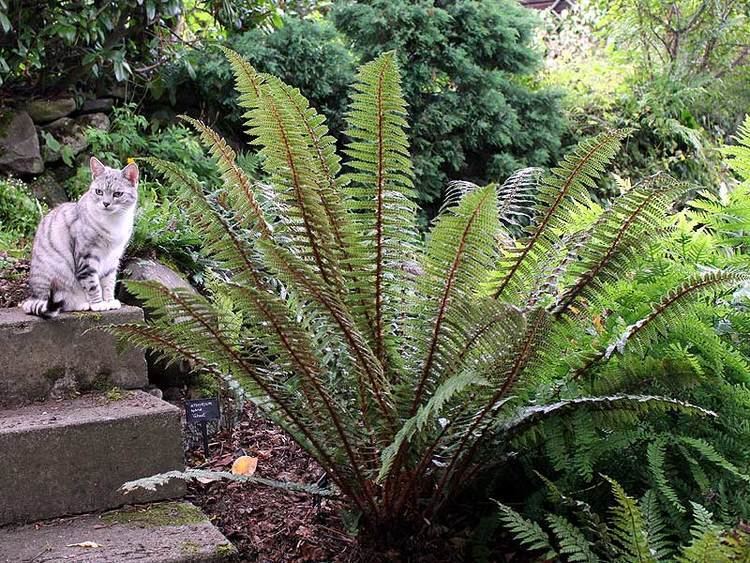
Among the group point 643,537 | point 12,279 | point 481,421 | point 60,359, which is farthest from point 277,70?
point 643,537

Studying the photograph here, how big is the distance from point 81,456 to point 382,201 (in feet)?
4.07

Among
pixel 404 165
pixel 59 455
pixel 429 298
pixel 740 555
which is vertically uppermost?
pixel 404 165

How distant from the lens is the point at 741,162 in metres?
2.48

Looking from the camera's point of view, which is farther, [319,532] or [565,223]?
[319,532]

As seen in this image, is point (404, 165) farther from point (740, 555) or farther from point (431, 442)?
point (740, 555)

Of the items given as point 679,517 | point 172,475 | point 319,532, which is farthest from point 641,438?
point 172,475

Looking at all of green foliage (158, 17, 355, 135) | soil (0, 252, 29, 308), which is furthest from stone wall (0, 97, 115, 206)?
soil (0, 252, 29, 308)

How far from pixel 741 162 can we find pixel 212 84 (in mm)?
3793

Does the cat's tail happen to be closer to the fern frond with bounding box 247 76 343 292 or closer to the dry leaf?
the dry leaf

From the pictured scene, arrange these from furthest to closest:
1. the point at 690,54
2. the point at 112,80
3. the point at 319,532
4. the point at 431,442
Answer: the point at 690,54 < the point at 112,80 < the point at 319,532 < the point at 431,442

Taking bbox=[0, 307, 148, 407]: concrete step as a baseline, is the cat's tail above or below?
above

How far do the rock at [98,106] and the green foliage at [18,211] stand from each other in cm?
99

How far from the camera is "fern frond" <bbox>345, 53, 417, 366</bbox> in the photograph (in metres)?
1.87

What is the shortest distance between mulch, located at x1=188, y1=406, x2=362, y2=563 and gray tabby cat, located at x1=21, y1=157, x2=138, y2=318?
0.69m
